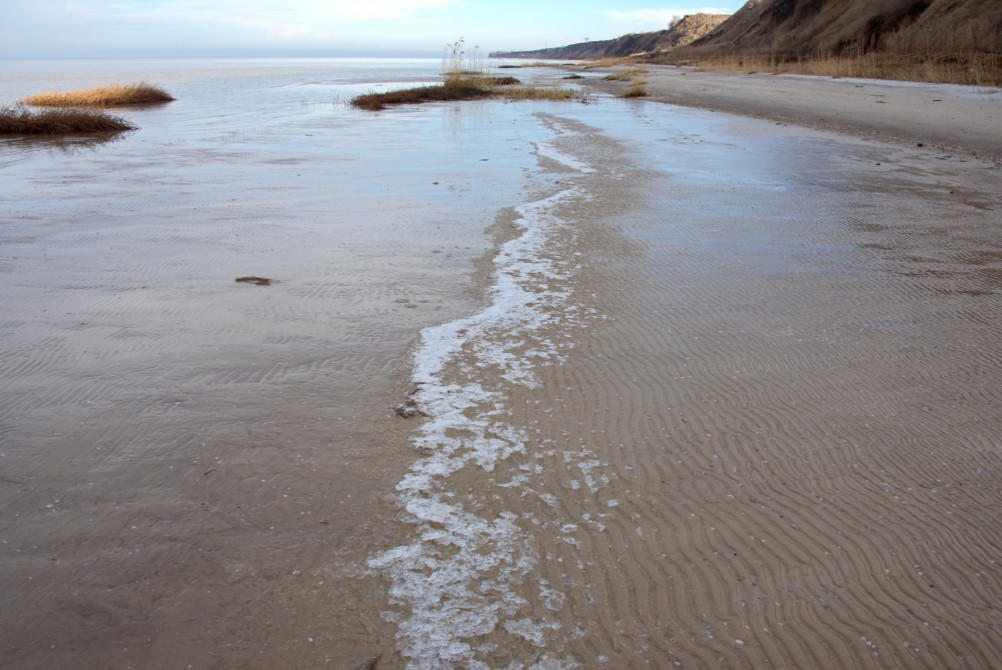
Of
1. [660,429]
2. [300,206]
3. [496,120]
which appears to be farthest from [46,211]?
[496,120]

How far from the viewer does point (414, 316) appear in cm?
466

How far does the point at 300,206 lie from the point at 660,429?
620 centimetres

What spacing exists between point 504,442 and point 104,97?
2979 cm

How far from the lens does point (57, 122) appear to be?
59.1 ft

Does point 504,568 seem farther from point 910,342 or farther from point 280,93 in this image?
point 280,93

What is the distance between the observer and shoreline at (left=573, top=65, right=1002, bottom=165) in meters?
13.8

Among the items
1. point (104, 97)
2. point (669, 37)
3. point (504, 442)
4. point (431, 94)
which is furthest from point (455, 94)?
point (669, 37)

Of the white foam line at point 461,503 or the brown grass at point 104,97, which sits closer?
the white foam line at point 461,503

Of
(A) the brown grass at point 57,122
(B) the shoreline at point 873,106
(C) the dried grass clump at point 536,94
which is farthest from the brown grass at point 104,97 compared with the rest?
(B) the shoreline at point 873,106

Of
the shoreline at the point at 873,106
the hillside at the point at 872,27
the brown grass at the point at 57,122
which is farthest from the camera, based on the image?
the hillside at the point at 872,27

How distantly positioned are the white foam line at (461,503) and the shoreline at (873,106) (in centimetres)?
1065

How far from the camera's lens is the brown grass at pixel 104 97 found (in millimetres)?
23750

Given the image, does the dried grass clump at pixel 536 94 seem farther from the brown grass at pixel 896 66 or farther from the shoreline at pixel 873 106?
the brown grass at pixel 896 66

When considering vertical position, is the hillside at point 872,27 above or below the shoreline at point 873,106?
above
